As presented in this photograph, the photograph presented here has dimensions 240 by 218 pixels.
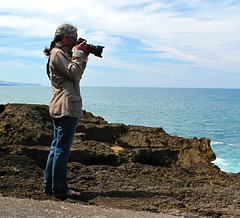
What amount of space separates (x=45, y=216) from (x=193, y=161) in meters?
3.91

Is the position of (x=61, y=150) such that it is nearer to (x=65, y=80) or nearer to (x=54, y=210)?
(x=54, y=210)

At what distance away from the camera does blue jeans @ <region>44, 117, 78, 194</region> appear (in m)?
3.61

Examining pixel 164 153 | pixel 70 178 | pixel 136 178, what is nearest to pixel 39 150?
pixel 70 178

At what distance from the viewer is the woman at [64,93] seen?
11.6 ft

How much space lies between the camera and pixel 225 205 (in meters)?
3.68

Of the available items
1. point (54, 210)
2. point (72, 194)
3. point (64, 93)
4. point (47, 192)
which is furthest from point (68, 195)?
point (64, 93)

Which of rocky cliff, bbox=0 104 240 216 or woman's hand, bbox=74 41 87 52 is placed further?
rocky cliff, bbox=0 104 240 216

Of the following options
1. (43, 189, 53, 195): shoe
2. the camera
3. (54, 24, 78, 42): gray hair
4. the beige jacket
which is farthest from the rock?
(54, 24, 78, 42): gray hair

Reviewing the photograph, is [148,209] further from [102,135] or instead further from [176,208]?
[102,135]

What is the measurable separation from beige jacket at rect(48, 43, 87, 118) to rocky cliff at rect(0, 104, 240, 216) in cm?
119

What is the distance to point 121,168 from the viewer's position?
204 inches

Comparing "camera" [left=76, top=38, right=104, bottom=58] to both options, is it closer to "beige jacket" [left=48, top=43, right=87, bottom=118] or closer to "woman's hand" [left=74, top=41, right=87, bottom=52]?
"woman's hand" [left=74, top=41, right=87, bottom=52]

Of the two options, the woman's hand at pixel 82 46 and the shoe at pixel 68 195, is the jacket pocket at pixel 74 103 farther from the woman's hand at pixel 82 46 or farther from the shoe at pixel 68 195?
the shoe at pixel 68 195

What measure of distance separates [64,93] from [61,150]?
73 cm
